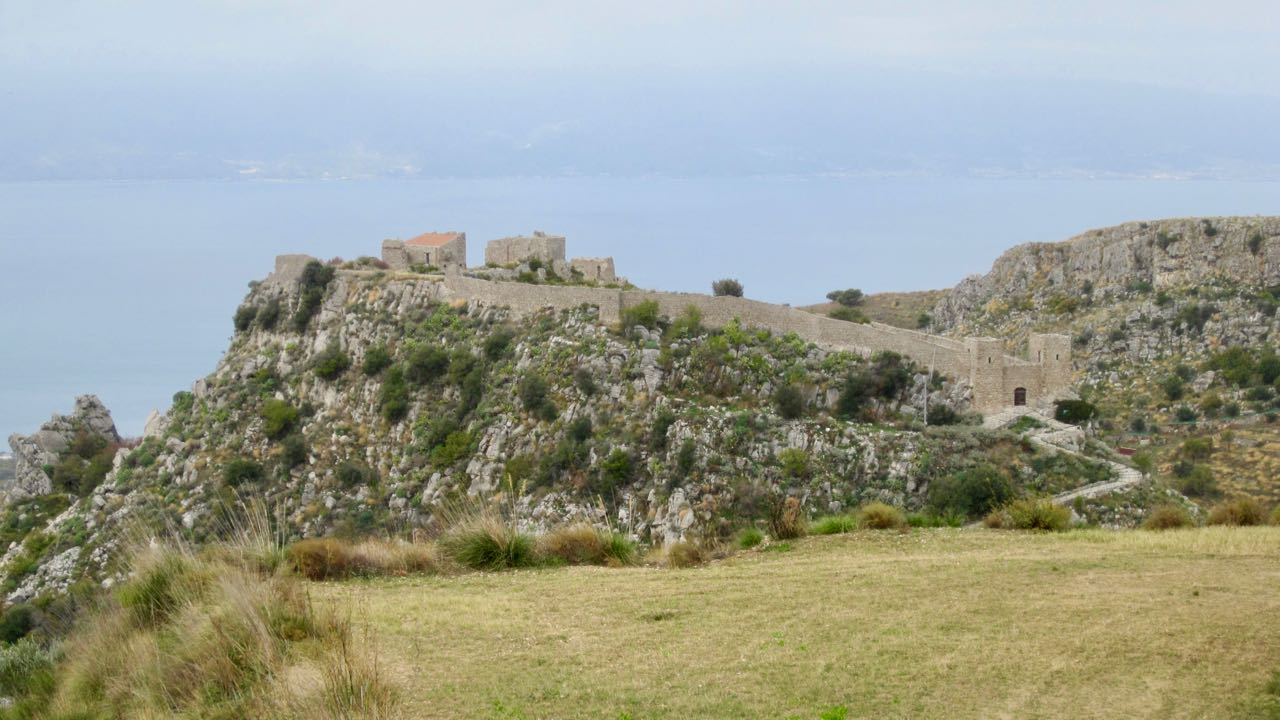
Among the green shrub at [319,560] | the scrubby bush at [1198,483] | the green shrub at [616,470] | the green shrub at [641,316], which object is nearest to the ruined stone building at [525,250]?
the green shrub at [641,316]

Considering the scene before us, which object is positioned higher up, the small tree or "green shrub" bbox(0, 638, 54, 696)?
the small tree

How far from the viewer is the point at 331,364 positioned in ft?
119

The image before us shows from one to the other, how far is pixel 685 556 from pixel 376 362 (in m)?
24.3

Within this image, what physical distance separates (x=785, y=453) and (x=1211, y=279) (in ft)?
78.0

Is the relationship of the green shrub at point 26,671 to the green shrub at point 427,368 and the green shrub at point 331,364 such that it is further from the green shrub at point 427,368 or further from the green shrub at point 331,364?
the green shrub at point 331,364

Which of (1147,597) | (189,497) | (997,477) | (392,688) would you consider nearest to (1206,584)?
(1147,597)

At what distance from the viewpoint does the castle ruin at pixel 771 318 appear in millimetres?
29891

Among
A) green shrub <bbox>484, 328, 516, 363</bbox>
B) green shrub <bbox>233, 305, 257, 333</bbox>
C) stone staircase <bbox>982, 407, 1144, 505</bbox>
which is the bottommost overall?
stone staircase <bbox>982, 407, 1144, 505</bbox>

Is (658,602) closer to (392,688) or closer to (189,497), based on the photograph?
(392,688)

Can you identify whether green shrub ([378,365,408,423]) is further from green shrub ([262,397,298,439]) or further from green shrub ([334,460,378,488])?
green shrub ([262,397,298,439])

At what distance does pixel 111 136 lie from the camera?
131 m

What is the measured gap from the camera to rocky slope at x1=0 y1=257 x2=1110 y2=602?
26.4m

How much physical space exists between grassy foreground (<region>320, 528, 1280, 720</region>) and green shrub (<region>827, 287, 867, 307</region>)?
4685 centimetres

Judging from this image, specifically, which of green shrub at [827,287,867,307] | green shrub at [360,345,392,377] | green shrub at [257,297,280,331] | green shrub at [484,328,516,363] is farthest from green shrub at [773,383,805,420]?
green shrub at [827,287,867,307]
